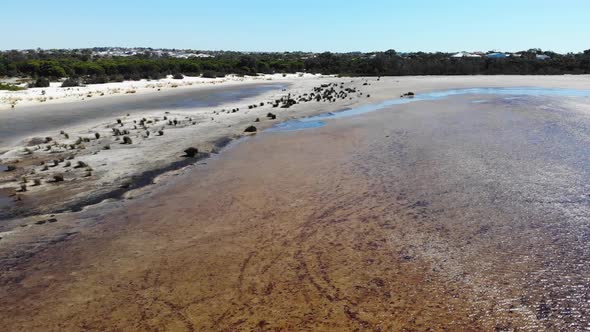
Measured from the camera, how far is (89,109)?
3008cm

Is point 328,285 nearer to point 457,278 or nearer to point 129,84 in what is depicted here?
point 457,278

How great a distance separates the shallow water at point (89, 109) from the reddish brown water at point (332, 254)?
13.1 meters

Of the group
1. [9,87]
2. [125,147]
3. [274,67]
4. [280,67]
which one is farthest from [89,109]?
[280,67]

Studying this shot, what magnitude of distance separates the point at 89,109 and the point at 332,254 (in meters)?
26.5

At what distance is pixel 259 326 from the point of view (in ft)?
18.9

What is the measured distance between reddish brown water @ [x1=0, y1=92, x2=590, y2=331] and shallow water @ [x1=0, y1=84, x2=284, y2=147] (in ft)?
42.9

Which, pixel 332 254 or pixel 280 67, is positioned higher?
pixel 280 67

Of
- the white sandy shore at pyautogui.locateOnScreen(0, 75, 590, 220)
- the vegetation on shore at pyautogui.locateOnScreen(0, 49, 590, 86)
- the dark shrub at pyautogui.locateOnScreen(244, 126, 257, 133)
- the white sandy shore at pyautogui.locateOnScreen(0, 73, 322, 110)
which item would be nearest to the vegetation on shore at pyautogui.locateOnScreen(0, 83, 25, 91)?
the white sandy shore at pyautogui.locateOnScreen(0, 73, 322, 110)

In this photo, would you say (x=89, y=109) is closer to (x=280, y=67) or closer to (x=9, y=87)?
(x=9, y=87)

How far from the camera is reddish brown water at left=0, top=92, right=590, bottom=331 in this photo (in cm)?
598

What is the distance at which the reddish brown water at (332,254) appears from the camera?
5.98 metres

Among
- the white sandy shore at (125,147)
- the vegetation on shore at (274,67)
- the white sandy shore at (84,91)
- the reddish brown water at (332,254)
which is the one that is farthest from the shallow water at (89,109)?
the vegetation on shore at (274,67)

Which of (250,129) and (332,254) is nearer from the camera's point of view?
(332,254)

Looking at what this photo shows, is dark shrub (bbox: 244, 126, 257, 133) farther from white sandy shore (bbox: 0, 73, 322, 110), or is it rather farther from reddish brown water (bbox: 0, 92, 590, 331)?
white sandy shore (bbox: 0, 73, 322, 110)
